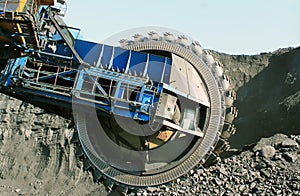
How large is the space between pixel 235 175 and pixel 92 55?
4140 millimetres

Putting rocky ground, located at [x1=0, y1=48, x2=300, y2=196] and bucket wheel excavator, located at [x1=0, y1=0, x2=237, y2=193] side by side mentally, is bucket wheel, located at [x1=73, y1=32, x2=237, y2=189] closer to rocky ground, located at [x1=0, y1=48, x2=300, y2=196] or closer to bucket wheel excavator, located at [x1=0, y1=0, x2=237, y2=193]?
bucket wheel excavator, located at [x1=0, y1=0, x2=237, y2=193]

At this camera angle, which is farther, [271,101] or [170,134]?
[271,101]

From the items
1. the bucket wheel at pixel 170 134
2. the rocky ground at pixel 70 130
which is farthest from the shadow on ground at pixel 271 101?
the bucket wheel at pixel 170 134

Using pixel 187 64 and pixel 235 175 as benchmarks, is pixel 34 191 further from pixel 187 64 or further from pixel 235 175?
pixel 187 64

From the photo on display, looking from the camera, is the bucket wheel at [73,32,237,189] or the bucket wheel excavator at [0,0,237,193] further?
the bucket wheel at [73,32,237,189]

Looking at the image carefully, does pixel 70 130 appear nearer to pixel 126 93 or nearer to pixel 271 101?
pixel 271 101

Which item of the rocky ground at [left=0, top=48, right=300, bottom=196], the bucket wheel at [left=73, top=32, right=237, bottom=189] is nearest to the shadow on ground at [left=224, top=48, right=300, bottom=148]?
the rocky ground at [left=0, top=48, right=300, bottom=196]

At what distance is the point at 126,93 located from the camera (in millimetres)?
7047

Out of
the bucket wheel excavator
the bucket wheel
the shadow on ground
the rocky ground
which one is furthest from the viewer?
the rocky ground

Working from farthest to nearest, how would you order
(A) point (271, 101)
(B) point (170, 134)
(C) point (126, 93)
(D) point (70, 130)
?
(A) point (271, 101), (D) point (70, 130), (B) point (170, 134), (C) point (126, 93)

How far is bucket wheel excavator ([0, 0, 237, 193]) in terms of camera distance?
6.90m

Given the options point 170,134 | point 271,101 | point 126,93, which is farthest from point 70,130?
point 126,93

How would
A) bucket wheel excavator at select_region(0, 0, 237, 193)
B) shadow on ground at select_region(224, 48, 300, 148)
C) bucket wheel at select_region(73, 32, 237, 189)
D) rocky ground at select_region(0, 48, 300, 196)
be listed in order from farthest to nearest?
rocky ground at select_region(0, 48, 300, 196) < shadow on ground at select_region(224, 48, 300, 148) < bucket wheel at select_region(73, 32, 237, 189) < bucket wheel excavator at select_region(0, 0, 237, 193)

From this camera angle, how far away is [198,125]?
301 inches
